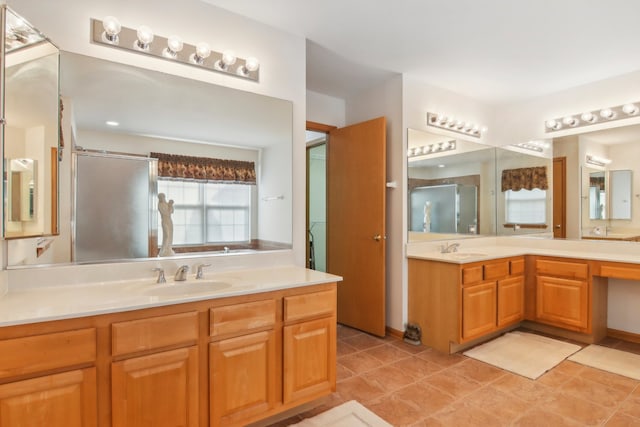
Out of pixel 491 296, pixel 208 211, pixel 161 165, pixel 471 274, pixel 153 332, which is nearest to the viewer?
pixel 153 332

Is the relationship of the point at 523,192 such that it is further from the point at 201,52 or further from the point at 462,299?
the point at 201,52

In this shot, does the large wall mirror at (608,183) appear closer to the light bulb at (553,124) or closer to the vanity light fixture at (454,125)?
the light bulb at (553,124)

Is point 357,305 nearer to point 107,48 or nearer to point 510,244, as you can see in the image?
point 510,244

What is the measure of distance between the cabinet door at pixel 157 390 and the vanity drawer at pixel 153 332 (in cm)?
5

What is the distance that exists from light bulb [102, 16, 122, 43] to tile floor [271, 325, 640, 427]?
2.38m

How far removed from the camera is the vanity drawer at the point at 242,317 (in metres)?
1.71

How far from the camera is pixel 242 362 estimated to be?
1.79m

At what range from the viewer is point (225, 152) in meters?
2.34

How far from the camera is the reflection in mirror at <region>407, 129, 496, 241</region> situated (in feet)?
11.4

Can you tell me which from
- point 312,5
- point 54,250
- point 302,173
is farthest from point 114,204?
point 312,5

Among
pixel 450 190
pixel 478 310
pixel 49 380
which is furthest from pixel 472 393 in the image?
pixel 49 380

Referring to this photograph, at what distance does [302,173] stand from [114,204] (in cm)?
128

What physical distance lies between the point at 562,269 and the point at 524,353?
0.91 metres

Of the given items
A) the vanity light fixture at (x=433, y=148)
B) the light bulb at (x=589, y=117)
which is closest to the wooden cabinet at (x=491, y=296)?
the vanity light fixture at (x=433, y=148)
